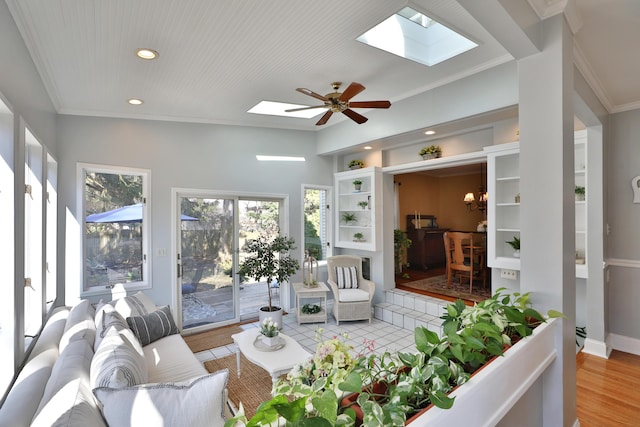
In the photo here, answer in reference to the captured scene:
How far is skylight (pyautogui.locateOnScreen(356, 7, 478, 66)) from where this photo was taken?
Result: 265 cm

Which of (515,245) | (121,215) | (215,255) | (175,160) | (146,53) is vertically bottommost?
(215,255)

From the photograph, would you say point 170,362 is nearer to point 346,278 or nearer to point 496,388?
point 496,388

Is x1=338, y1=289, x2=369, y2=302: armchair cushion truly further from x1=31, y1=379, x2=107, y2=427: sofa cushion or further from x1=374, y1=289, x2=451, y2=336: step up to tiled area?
x1=31, y1=379, x2=107, y2=427: sofa cushion

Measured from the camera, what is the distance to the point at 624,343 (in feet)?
11.5

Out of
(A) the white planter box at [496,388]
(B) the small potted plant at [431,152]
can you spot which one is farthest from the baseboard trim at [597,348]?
(B) the small potted plant at [431,152]

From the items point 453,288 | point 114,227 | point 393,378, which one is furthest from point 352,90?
point 453,288

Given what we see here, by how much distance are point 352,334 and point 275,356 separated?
1824 millimetres

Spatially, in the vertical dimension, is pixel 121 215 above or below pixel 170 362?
above

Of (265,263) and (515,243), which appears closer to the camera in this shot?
(515,243)

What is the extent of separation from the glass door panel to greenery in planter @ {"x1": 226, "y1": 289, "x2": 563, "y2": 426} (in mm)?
3527

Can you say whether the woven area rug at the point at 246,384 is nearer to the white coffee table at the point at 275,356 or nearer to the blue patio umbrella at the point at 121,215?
the white coffee table at the point at 275,356

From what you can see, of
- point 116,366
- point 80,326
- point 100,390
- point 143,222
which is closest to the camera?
point 100,390

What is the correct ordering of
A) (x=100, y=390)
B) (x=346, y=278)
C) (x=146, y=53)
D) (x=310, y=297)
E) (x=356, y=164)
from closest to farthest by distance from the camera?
(x=100, y=390) → (x=146, y=53) → (x=310, y=297) → (x=346, y=278) → (x=356, y=164)

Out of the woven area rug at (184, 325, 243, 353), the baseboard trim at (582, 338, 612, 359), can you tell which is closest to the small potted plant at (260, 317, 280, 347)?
the woven area rug at (184, 325, 243, 353)
